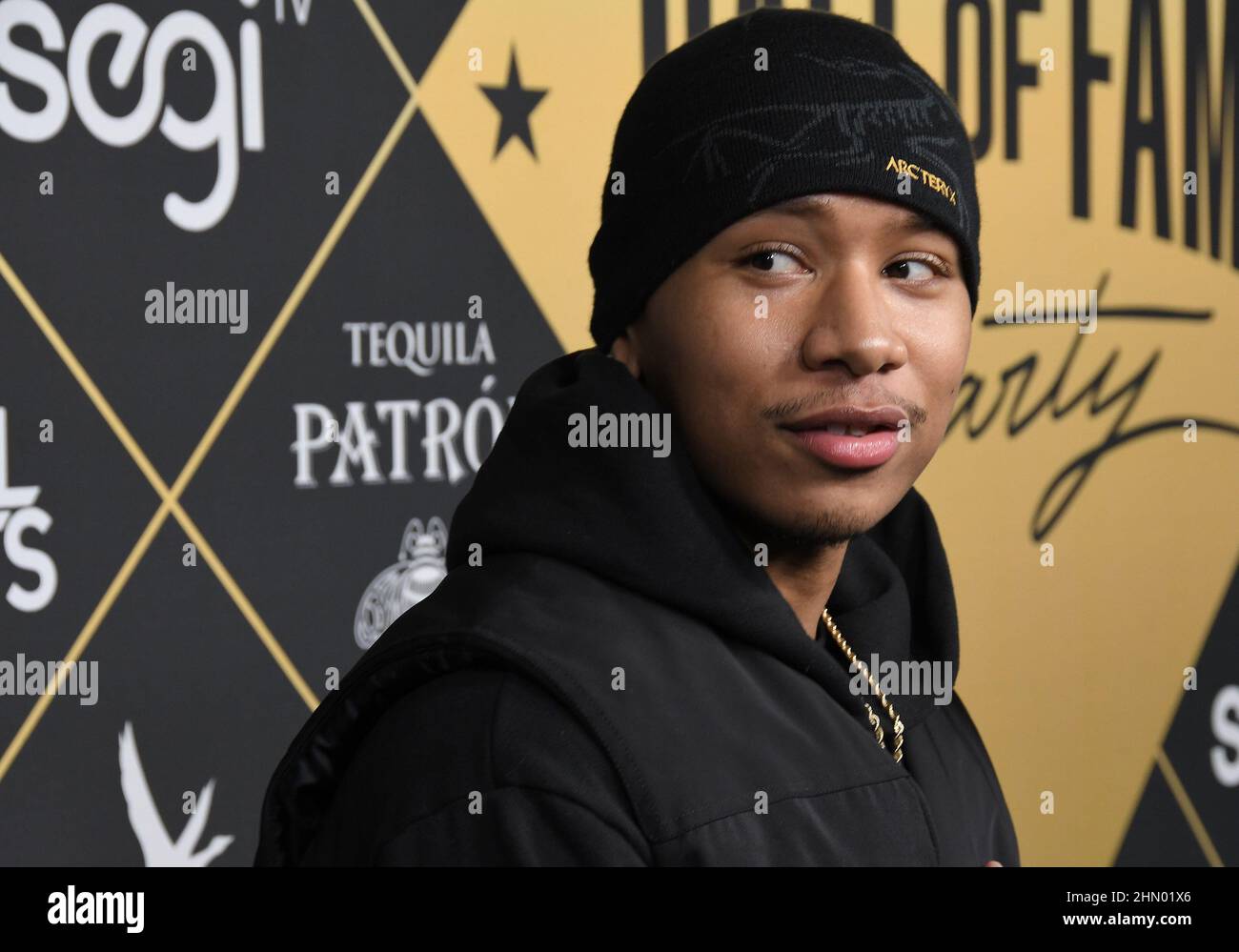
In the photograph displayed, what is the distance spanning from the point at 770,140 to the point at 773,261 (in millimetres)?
75

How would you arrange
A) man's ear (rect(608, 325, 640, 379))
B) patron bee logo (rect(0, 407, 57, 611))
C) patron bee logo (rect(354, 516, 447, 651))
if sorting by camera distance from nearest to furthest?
1. man's ear (rect(608, 325, 640, 379))
2. patron bee logo (rect(0, 407, 57, 611))
3. patron bee logo (rect(354, 516, 447, 651))

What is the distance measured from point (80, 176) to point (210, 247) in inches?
6.7

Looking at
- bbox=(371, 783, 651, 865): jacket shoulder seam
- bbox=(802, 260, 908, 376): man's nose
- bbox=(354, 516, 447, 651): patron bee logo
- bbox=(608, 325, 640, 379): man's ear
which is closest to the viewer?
bbox=(371, 783, 651, 865): jacket shoulder seam

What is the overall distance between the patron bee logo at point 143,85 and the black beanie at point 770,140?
0.97 meters

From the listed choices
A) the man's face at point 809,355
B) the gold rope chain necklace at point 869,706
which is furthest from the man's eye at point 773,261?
the gold rope chain necklace at point 869,706

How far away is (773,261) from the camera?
88 cm

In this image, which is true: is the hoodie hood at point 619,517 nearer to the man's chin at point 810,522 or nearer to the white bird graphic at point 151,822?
the man's chin at point 810,522

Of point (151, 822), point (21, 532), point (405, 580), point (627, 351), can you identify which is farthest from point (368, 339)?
point (627, 351)

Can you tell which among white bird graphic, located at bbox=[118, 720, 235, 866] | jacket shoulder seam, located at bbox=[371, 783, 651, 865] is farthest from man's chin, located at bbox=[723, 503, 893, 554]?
white bird graphic, located at bbox=[118, 720, 235, 866]

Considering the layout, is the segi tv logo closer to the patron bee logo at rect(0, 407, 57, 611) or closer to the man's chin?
the patron bee logo at rect(0, 407, 57, 611)

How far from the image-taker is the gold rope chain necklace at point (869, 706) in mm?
971

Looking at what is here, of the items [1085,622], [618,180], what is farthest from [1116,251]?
[618,180]

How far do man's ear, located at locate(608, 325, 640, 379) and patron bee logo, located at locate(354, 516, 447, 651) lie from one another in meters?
0.94

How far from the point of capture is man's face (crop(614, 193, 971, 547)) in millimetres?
862
